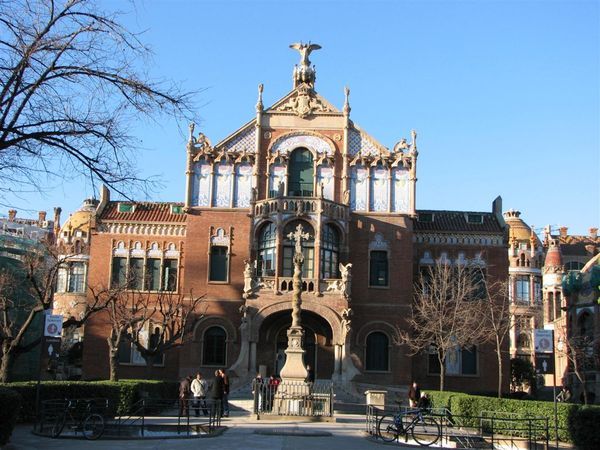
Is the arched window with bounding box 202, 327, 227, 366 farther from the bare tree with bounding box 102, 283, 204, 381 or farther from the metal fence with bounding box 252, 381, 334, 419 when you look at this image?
the metal fence with bounding box 252, 381, 334, 419

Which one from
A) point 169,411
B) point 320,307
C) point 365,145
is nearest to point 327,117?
point 365,145

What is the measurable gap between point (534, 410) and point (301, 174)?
2429cm

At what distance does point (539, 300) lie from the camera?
246 feet

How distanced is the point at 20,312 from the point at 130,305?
10.9m

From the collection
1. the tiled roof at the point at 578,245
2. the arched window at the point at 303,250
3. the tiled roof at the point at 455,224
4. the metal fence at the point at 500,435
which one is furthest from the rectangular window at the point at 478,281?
the tiled roof at the point at 578,245

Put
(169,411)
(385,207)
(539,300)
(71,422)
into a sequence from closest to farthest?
(71,422)
(169,411)
(385,207)
(539,300)

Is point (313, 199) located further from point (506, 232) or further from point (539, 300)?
point (539, 300)

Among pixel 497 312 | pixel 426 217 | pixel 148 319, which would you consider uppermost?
pixel 426 217

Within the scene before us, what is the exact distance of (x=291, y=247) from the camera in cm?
4541

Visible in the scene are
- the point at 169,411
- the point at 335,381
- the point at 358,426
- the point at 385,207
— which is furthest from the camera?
the point at 385,207

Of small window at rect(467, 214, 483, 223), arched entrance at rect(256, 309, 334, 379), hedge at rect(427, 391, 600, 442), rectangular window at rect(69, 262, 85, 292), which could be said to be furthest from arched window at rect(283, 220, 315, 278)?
rectangular window at rect(69, 262, 85, 292)

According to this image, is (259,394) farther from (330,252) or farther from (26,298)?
(26,298)

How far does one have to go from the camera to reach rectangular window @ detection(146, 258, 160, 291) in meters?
49.9

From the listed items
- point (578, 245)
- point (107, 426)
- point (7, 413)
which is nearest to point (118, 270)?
point (107, 426)
